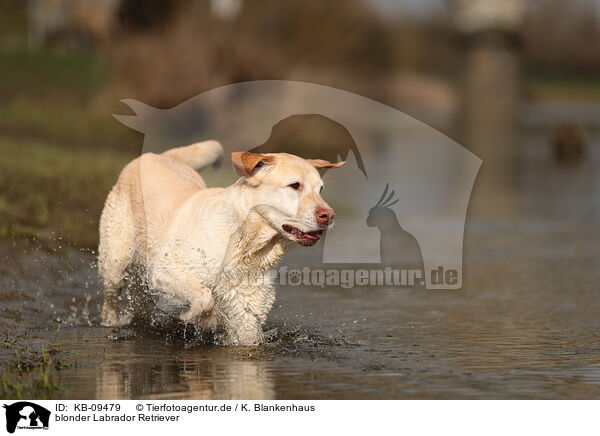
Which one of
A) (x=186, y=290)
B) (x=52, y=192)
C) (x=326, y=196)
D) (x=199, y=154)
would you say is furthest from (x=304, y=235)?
(x=326, y=196)

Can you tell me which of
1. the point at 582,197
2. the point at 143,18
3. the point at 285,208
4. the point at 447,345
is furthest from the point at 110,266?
the point at 143,18

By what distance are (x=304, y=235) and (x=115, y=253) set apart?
2.14 meters

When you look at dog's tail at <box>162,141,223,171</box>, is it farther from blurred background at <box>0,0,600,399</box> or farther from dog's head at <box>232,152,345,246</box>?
dog's head at <box>232,152,345,246</box>

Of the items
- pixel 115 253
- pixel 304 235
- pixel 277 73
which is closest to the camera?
pixel 304 235

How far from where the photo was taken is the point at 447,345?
6.75m

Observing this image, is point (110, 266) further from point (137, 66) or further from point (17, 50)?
point (17, 50)

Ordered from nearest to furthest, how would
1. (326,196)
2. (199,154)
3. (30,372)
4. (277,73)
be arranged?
(30,372) → (199,154) → (326,196) → (277,73)

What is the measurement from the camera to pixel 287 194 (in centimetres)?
621

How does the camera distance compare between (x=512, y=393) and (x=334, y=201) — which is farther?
(x=334, y=201)

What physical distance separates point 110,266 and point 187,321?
1396 millimetres

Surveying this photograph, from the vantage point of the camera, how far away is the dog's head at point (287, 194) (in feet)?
19.9

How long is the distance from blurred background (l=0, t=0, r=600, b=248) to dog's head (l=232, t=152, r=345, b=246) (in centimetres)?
438

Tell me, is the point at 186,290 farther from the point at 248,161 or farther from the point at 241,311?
the point at 248,161

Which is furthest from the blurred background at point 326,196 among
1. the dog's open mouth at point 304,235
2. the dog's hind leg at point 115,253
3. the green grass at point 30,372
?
the dog's open mouth at point 304,235
